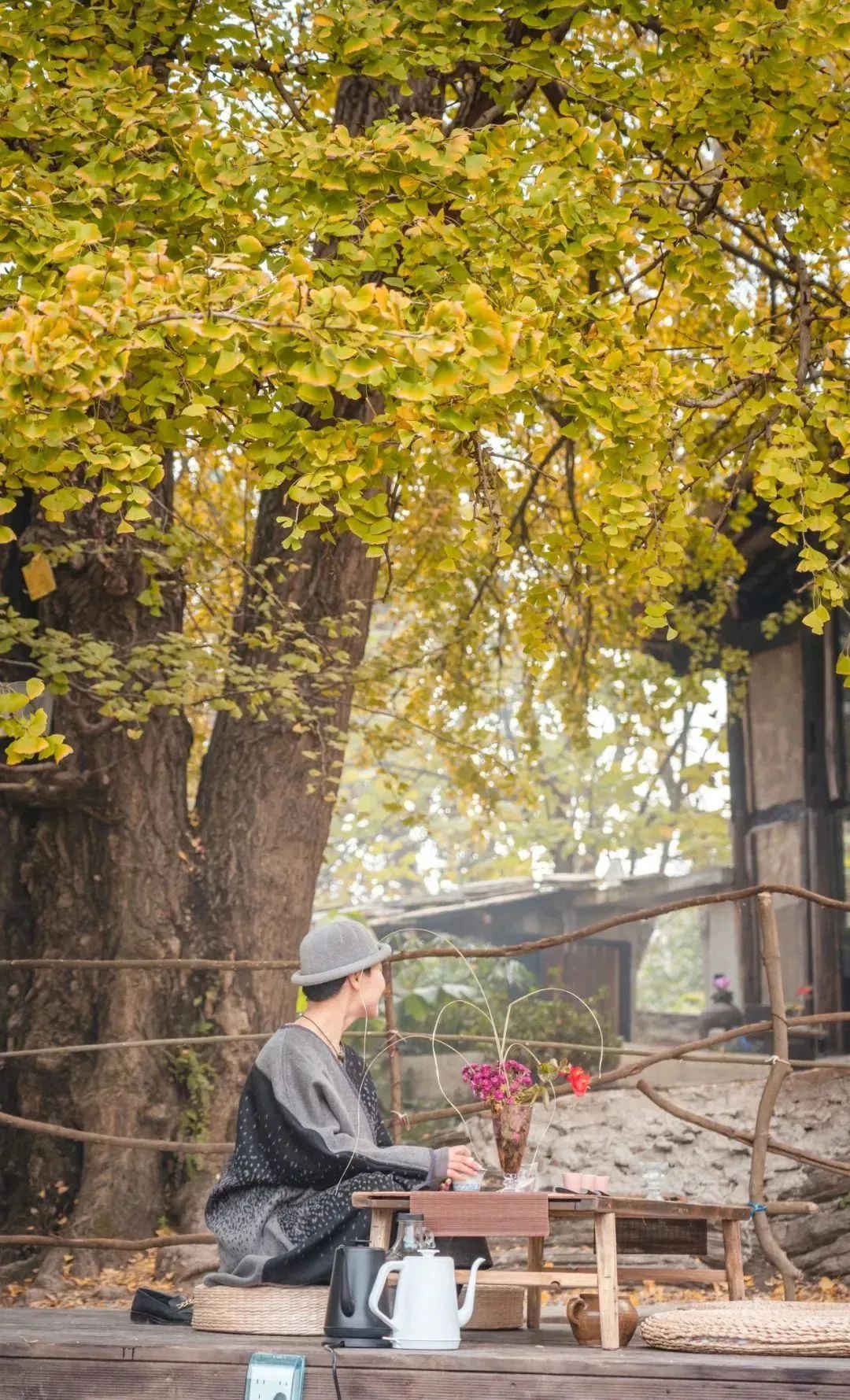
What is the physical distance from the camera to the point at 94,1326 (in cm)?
329

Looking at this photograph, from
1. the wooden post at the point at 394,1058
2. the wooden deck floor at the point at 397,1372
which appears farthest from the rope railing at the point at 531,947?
the wooden deck floor at the point at 397,1372

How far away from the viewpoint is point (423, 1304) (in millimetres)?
2910

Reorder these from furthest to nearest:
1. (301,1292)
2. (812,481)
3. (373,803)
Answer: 1. (373,803)
2. (812,481)
3. (301,1292)

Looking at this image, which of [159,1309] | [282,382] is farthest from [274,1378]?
[282,382]

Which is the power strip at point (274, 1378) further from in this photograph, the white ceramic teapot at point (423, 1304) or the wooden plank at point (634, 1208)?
the wooden plank at point (634, 1208)

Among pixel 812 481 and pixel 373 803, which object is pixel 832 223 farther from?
Answer: pixel 373 803

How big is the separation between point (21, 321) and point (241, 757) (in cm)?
333

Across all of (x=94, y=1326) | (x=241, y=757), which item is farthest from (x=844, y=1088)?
(x=94, y=1326)

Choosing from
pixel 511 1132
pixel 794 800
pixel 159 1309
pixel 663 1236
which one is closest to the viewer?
pixel 511 1132

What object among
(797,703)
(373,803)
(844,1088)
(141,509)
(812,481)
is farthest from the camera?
(373,803)

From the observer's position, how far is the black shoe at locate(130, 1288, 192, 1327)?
3.42 metres

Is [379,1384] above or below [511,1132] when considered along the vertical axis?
below

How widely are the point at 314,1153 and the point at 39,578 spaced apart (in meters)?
3.41

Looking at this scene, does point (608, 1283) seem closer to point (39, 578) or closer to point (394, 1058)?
point (394, 1058)
